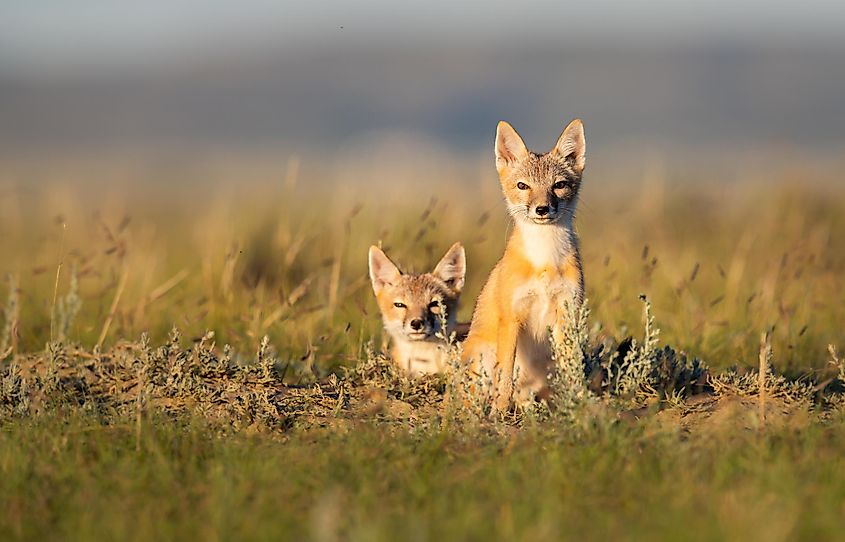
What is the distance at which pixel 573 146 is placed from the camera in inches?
274

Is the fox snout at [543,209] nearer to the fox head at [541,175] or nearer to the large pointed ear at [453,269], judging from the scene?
the fox head at [541,175]

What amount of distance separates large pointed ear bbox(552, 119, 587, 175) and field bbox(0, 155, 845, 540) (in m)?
1.30

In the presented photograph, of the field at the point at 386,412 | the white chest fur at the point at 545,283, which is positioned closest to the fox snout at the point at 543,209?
the white chest fur at the point at 545,283

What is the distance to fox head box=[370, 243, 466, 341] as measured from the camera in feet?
24.7

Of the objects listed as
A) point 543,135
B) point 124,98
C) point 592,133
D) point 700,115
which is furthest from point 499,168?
point 124,98

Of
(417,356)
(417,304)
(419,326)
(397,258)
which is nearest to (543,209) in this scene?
(419,326)

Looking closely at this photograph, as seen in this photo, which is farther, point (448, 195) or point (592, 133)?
point (592, 133)

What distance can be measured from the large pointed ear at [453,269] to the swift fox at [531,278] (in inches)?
38.5

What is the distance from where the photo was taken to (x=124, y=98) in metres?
108

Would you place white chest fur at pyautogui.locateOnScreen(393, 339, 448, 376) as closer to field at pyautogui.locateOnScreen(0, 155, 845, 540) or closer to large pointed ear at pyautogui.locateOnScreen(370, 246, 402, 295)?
field at pyautogui.locateOnScreen(0, 155, 845, 540)

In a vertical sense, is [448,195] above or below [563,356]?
above

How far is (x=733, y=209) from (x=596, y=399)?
8633mm

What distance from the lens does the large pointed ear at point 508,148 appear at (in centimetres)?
693

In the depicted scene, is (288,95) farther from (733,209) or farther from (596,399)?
(596,399)
